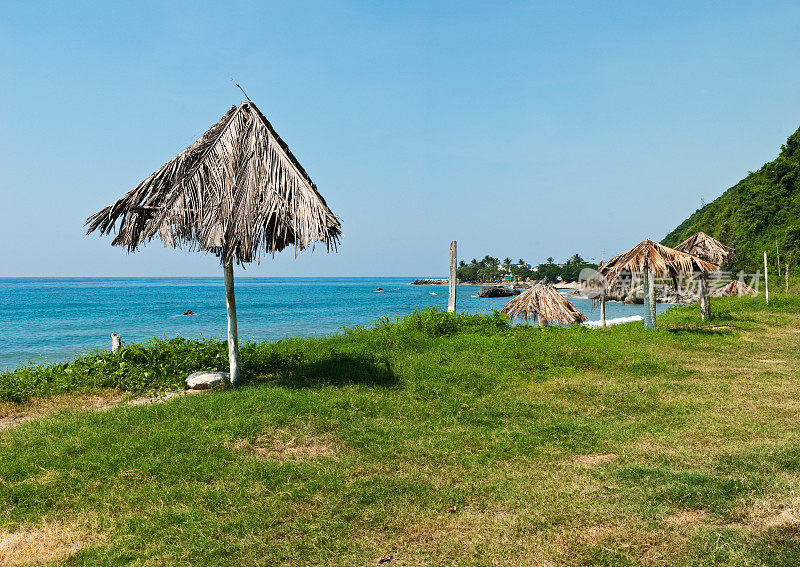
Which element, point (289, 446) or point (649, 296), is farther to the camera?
point (649, 296)

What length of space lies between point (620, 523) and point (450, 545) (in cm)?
126

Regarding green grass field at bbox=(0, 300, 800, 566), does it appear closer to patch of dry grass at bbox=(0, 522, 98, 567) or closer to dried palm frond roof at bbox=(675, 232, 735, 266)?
patch of dry grass at bbox=(0, 522, 98, 567)

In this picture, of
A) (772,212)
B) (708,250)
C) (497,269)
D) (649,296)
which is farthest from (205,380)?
(497,269)

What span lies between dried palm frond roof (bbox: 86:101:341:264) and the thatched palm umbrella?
0.01 meters

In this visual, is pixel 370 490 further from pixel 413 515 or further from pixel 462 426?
pixel 462 426

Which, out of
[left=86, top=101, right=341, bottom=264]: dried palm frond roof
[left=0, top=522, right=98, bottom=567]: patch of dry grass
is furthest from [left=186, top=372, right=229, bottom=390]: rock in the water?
[left=0, top=522, right=98, bottom=567]: patch of dry grass

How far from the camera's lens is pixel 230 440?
16.7ft

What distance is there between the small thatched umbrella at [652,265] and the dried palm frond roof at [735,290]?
1768cm

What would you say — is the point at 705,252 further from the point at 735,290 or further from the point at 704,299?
the point at 735,290

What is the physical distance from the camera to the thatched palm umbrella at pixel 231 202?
6723mm

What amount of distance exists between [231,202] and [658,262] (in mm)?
11054

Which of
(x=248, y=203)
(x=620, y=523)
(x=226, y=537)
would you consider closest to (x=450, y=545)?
(x=620, y=523)

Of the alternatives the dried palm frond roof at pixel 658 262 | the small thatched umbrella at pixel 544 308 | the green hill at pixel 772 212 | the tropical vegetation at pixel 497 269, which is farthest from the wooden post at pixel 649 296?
the tropical vegetation at pixel 497 269

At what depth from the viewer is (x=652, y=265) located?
13031 mm
